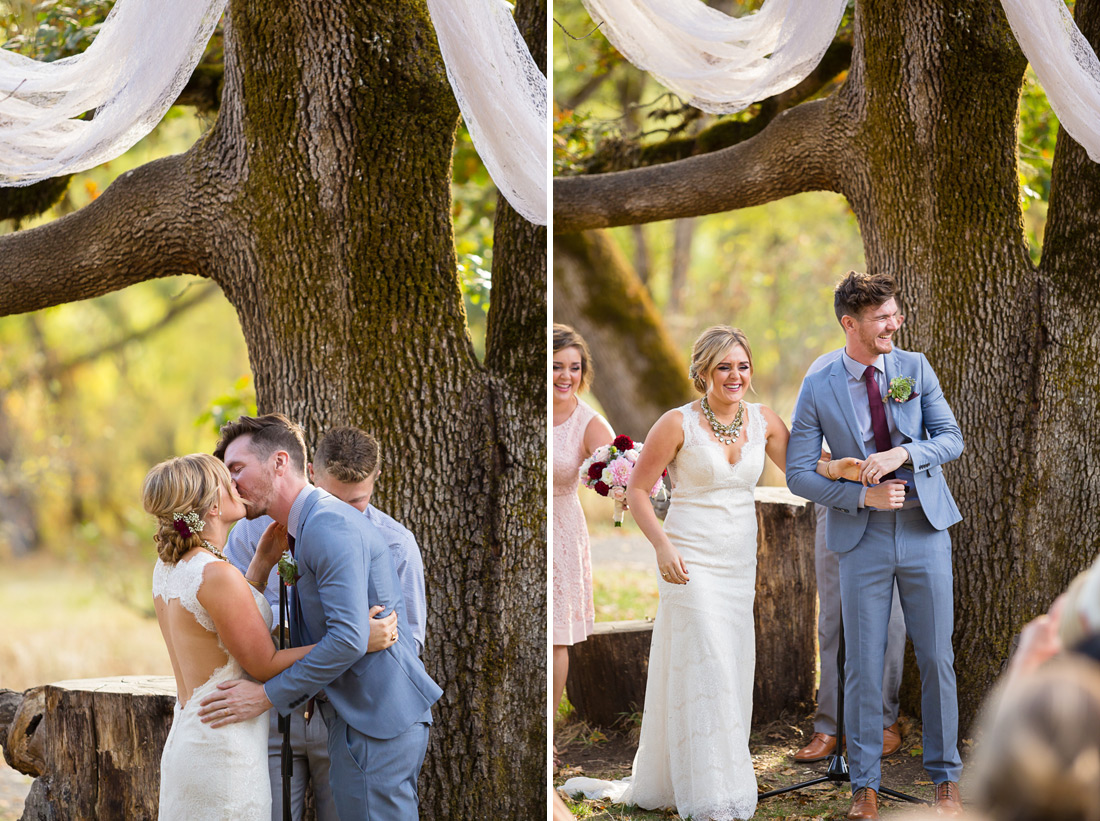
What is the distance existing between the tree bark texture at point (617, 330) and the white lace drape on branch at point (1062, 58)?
4.18 metres

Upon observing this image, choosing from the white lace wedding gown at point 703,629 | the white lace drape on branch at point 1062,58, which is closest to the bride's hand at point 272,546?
the white lace wedding gown at point 703,629

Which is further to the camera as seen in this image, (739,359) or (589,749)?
(589,749)

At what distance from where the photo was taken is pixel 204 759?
2.72 meters

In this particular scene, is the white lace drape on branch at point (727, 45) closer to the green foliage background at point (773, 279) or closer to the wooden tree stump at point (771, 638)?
the wooden tree stump at point (771, 638)

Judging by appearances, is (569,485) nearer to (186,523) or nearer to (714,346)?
(714,346)

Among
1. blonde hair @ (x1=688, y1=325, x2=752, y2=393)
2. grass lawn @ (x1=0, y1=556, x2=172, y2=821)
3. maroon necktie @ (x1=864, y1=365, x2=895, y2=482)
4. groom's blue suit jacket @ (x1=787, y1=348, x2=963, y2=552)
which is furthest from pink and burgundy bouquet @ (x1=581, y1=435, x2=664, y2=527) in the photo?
grass lawn @ (x1=0, y1=556, x2=172, y2=821)

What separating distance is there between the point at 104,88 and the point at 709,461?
254 cm

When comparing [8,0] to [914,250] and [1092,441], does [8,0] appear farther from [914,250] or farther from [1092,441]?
[1092,441]

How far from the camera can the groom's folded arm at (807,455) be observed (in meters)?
3.38

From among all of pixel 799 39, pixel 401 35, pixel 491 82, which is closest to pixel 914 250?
pixel 799 39

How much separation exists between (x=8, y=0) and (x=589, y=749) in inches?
181

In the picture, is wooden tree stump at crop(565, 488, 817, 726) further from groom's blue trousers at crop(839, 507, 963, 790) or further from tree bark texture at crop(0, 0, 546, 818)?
groom's blue trousers at crop(839, 507, 963, 790)

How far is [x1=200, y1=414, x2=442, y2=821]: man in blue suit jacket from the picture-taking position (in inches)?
106

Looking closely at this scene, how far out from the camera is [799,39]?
146 inches
